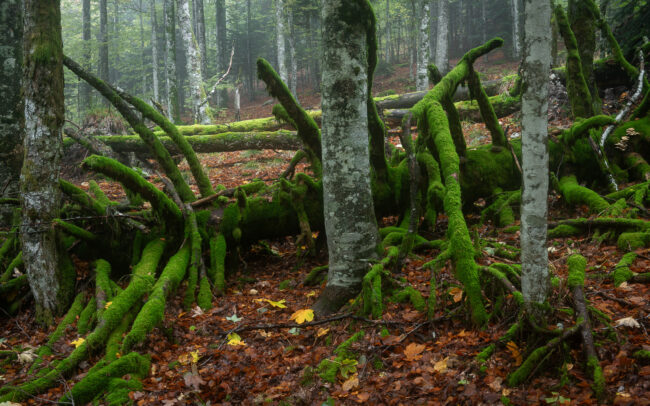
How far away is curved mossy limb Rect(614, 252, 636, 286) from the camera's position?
3.84m

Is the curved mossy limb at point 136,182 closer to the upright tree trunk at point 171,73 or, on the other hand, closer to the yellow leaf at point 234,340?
the yellow leaf at point 234,340

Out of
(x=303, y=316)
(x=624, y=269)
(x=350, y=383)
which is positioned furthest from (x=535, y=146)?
(x=303, y=316)

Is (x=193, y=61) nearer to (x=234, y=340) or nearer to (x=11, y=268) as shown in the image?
(x=11, y=268)

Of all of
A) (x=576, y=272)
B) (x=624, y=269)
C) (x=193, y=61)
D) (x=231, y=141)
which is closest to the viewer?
(x=576, y=272)

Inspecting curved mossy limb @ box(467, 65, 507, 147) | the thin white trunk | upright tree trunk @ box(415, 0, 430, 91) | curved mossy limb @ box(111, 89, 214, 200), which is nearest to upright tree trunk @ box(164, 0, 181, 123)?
the thin white trunk

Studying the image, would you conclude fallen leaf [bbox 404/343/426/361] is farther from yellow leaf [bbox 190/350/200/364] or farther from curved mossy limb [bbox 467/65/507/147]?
curved mossy limb [bbox 467/65/507/147]

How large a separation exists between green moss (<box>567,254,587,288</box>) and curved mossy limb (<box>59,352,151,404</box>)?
395 cm

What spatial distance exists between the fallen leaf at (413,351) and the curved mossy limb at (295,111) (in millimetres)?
3374

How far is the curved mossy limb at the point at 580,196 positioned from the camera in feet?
18.2

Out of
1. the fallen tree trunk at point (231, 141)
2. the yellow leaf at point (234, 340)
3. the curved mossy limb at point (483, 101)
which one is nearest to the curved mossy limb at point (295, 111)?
the curved mossy limb at point (483, 101)

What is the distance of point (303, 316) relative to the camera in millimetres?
4605

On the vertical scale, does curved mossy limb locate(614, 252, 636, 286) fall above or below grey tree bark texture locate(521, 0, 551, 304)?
below

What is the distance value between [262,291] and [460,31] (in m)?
42.2

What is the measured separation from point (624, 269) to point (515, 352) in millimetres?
1711
